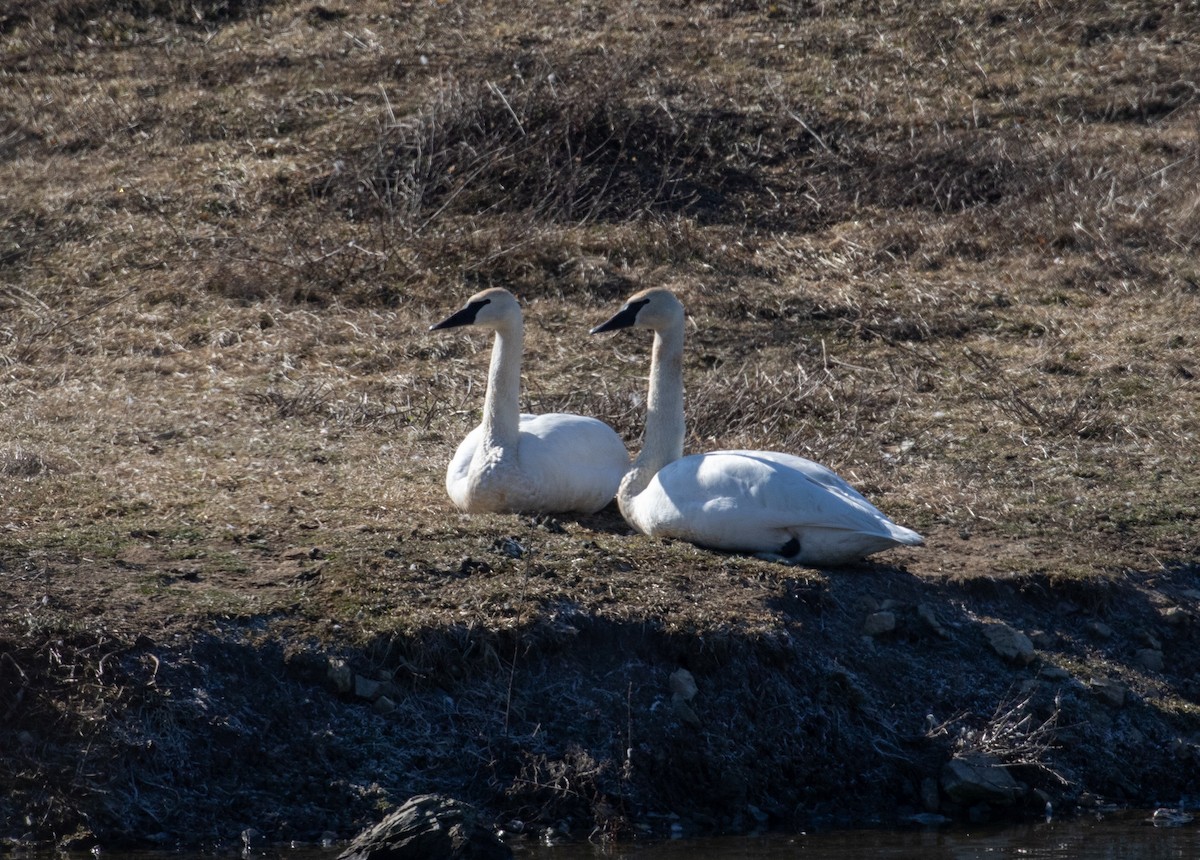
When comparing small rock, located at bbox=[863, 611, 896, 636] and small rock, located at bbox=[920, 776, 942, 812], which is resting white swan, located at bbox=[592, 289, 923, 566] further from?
small rock, located at bbox=[920, 776, 942, 812]

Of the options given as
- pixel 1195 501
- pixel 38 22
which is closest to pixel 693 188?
pixel 1195 501

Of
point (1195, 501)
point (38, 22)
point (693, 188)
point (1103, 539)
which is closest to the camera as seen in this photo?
point (1103, 539)

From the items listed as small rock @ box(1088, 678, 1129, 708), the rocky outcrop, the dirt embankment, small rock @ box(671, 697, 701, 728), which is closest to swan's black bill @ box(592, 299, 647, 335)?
the dirt embankment

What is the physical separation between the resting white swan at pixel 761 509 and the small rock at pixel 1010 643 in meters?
0.53

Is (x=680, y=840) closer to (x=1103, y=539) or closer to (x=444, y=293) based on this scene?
(x=1103, y=539)

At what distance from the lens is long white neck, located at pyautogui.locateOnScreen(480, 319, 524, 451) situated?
8008 millimetres

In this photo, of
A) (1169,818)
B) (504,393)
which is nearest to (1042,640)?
(1169,818)

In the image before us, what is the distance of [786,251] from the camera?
12.8 m

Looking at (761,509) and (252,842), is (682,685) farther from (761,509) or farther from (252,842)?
(252,842)

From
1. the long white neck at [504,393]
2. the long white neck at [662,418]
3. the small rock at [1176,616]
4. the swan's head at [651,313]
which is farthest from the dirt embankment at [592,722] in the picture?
the swan's head at [651,313]

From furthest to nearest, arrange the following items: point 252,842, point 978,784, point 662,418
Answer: point 662,418 < point 978,784 < point 252,842

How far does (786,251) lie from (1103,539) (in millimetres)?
5265

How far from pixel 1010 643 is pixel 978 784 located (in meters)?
0.93

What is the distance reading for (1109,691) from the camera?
687 cm
